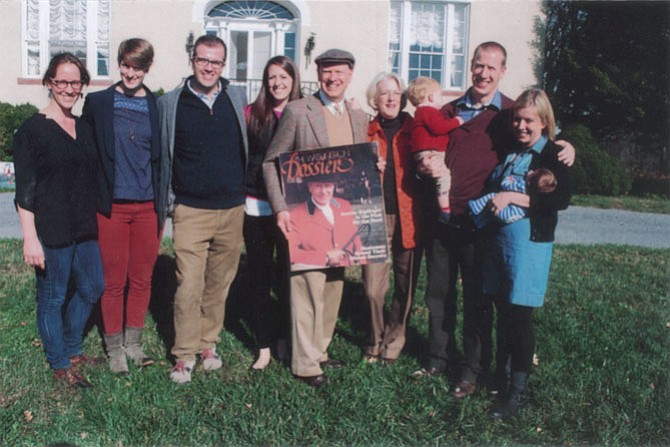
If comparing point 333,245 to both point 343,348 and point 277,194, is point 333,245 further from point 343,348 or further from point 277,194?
point 343,348

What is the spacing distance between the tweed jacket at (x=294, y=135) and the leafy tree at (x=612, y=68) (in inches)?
565

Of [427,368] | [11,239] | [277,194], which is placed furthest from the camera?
[11,239]

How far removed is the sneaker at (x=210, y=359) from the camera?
4496 mm

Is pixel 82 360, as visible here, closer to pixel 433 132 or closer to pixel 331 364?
pixel 331 364

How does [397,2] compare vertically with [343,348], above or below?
above

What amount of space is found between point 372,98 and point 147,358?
8.32ft

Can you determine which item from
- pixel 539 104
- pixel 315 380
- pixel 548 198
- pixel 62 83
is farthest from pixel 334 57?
pixel 315 380

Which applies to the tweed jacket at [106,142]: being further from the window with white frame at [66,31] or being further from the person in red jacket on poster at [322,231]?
the window with white frame at [66,31]

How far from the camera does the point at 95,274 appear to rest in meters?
4.18

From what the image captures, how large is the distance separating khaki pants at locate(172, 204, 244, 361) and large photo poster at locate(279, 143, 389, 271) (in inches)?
23.5

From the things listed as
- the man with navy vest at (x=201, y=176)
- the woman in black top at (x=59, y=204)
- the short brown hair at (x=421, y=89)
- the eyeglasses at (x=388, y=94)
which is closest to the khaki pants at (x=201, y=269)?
the man with navy vest at (x=201, y=176)

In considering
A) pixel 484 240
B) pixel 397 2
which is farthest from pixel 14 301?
pixel 397 2

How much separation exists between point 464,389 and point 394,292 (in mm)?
883

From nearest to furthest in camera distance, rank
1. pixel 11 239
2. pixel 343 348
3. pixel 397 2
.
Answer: pixel 343 348, pixel 11 239, pixel 397 2
